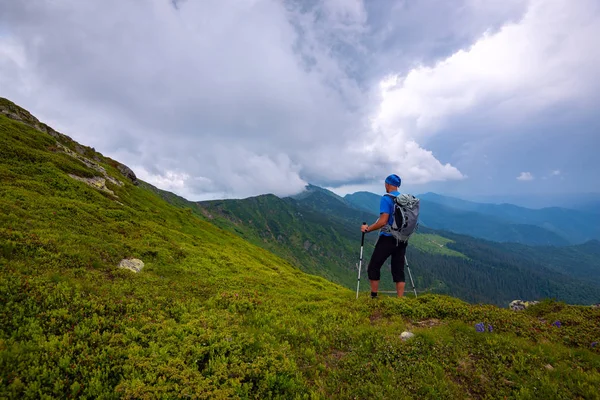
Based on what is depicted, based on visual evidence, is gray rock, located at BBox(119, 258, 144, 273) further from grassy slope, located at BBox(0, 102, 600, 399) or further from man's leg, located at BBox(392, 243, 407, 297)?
man's leg, located at BBox(392, 243, 407, 297)

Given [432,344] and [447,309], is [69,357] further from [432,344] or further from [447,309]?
[447,309]

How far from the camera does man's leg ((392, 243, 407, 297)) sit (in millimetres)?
12234

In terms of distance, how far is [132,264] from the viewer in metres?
15.3

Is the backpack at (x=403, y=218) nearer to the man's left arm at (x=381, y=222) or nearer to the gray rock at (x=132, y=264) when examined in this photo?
the man's left arm at (x=381, y=222)

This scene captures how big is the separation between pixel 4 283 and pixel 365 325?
11.8 metres

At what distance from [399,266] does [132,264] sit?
569 inches

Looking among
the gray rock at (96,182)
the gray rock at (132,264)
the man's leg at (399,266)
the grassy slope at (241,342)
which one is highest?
the gray rock at (96,182)

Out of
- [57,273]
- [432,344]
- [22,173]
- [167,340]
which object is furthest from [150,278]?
[22,173]

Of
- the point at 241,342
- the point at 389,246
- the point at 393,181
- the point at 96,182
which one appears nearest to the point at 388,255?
the point at 389,246

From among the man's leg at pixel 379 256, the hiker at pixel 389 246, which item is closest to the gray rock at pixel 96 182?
the man's leg at pixel 379 256

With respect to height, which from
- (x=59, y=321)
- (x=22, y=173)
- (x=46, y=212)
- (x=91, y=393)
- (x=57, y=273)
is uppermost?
(x=22, y=173)

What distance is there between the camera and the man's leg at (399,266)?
1223 centimetres

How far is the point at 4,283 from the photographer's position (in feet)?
26.9

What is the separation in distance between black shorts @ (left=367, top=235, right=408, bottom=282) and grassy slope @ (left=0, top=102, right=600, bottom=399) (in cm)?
122
